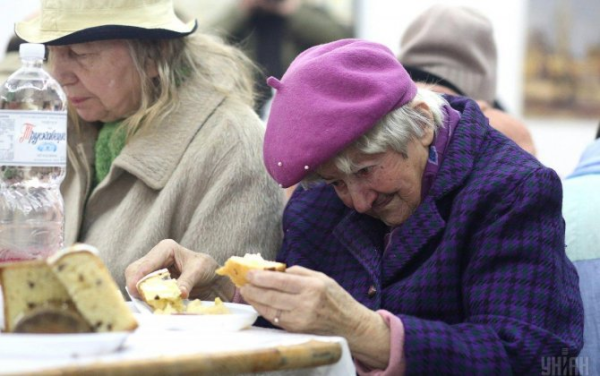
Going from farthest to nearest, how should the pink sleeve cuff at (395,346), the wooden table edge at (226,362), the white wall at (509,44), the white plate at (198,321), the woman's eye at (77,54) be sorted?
1. the white wall at (509,44)
2. the woman's eye at (77,54)
3. the pink sleeve cuff at (395,346)
4. the white plate at (198,321)
5. the wooden table edge at (226,362)

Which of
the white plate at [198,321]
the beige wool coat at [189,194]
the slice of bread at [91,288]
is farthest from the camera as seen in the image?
the beige wool coat at [189,194]

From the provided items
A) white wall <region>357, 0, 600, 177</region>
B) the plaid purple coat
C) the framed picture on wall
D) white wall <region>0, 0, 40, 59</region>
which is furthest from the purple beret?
the framed picture on wall

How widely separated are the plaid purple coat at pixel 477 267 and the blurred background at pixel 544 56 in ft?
13.4

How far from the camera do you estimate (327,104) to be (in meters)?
2.23

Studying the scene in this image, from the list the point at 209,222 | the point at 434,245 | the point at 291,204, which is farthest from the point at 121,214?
the point at 434,245

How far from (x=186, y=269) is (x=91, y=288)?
811 millimetres

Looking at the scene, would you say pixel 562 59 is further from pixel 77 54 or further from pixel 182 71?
pixel 77 54

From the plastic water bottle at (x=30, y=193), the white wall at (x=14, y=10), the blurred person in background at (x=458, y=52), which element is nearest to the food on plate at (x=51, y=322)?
the plastic water bottle at (x=30, y=193)

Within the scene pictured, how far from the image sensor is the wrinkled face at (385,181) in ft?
7.62

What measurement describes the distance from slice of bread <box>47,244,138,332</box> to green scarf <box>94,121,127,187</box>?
1.36 m

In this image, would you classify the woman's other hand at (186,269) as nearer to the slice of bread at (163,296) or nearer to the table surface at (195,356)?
the slice of bread at (163,296)

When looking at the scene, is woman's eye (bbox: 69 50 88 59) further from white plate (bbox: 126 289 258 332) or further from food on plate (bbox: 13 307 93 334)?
food on plate (bbox: 13 307 93 334)

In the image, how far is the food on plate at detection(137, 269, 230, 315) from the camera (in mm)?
2119

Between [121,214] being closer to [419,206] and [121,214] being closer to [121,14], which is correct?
[121,14]
